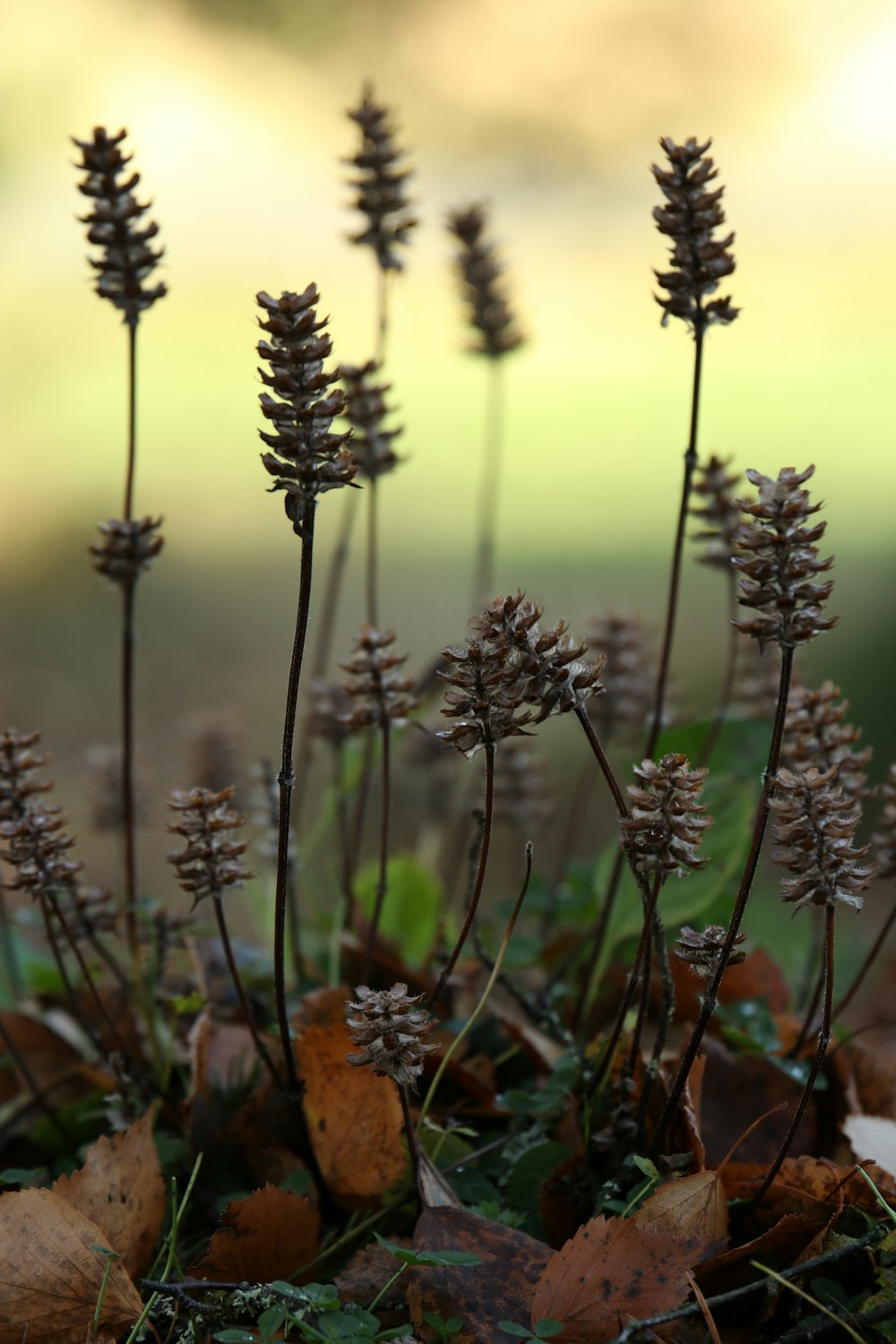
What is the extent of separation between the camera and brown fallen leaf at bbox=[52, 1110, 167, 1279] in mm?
1164

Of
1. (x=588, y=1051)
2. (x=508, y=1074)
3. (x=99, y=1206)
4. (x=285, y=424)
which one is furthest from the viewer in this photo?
(x=508, y=1074)

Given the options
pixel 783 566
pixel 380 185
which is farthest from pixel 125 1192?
pixel 380 185

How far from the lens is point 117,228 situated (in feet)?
4.24

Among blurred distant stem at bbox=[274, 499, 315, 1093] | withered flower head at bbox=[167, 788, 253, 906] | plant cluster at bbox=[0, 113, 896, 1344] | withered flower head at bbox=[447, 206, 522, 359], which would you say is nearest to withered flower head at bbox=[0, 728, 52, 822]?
plant cluster at bbox=[0, 113, 896, 1344]

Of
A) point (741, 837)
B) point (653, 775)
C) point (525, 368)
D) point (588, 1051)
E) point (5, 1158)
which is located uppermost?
point (525, 368)

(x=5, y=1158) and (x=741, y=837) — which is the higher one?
(x=741, y=837)

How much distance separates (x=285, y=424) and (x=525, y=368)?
22.5 ft

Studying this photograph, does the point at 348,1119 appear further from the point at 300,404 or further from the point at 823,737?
the point at 300,404

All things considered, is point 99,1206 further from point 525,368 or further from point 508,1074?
point 525,368

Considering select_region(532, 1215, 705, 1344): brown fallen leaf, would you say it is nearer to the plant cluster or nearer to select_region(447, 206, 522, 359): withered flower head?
the plant cluster

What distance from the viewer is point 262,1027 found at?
162cm

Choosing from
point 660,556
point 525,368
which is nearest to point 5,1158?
point 660,556

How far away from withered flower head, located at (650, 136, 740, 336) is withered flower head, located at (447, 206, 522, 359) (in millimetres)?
882

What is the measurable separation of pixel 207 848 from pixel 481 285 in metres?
1.28
